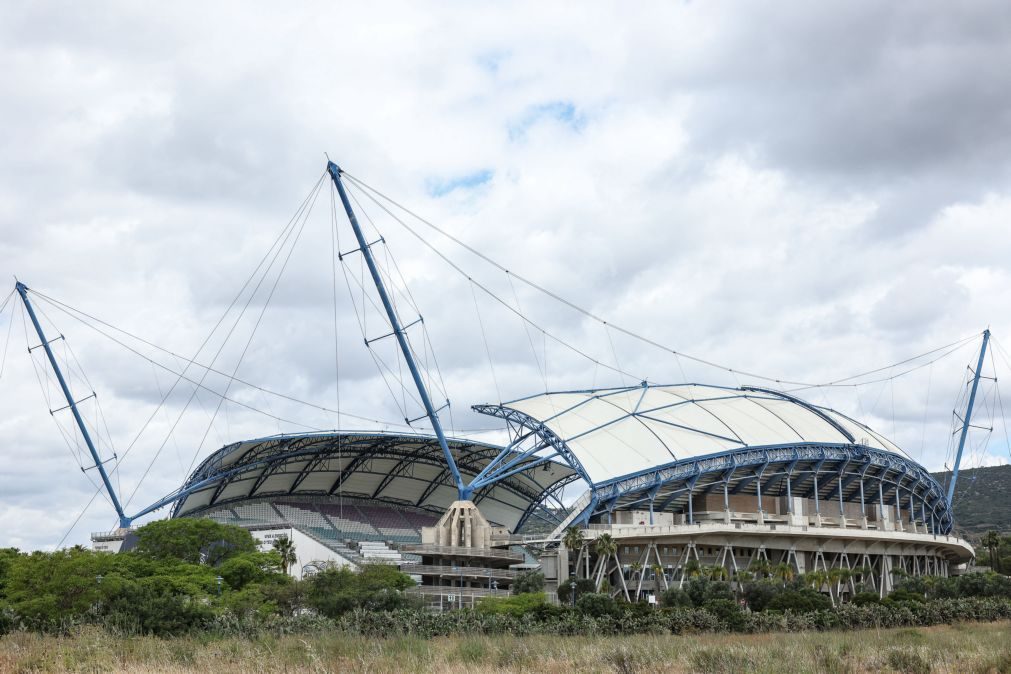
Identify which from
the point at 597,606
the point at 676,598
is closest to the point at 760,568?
the point at 676,598

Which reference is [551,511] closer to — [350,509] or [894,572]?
[350,509]

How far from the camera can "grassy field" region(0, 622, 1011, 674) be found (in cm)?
2961

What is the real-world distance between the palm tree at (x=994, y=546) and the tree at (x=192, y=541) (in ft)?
288

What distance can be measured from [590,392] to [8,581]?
187 ft

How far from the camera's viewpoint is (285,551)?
8944 centimetres

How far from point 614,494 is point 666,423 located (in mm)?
11784

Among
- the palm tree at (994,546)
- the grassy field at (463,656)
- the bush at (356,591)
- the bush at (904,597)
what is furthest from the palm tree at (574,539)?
the palm tree at (994,546)

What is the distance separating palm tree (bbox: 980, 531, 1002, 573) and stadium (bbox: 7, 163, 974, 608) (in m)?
3.45

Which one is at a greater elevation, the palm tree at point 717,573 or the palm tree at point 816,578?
the palm tree at point 717,573

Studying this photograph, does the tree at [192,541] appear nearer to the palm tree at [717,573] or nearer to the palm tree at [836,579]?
the palm tree at [717,573]

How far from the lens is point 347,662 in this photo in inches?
1192

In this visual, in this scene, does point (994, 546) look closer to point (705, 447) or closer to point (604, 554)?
point (705, 447)

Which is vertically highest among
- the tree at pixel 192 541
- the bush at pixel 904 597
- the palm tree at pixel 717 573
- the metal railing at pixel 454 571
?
the tree at pixel 192 541

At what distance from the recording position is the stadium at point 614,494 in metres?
87.8
